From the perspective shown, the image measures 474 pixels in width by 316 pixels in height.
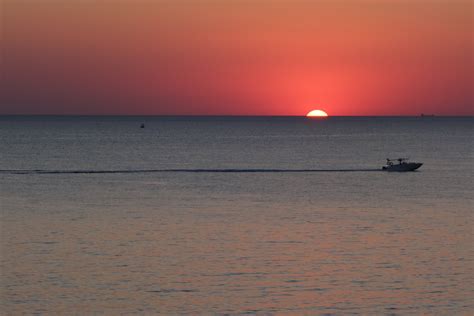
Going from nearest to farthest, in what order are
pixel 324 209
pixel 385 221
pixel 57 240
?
pixel 57 240, pixel 385 221, pixel 324 209

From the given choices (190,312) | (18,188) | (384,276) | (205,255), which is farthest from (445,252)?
(18,188)

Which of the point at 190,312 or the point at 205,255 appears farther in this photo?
the point at 205,255

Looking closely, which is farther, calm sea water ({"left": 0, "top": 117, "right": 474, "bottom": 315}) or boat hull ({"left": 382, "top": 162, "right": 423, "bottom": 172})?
boat hull ({"left": 382, "top": 162, "right": 423, "bottom": 172})

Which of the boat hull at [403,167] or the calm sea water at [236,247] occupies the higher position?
the boat hull at [403,167]

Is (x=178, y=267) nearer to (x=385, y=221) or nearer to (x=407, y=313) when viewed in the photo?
(x=407, y=313)

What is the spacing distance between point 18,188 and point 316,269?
58308 mm

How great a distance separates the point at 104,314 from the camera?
41031 mm

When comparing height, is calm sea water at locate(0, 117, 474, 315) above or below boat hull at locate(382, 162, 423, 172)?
below

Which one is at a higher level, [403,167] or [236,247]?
[403,167]

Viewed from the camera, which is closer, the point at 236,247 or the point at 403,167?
the point at 236,247

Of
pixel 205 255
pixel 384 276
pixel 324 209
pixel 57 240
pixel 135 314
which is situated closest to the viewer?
pixel 135 314

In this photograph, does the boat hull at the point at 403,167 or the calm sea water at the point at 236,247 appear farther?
the boat hull at the point at 403,167

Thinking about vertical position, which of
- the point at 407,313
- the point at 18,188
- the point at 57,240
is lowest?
the point at 407,313

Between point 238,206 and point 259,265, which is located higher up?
point 238,206
